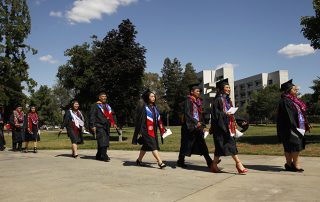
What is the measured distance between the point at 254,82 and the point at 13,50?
292 feet

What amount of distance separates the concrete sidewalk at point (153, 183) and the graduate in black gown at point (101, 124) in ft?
3.57

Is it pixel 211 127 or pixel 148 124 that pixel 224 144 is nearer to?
pixel 211 127

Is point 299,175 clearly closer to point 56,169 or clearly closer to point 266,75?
point 56,169

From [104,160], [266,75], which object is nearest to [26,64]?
[104,160]

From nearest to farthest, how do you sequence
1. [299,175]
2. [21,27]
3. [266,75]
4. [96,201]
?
[96,201]
[299,175]
[21,27]
[266,75]

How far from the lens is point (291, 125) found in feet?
27.8

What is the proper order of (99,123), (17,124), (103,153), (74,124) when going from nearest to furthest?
(103,153)
(99,123)
(74,124)
(17,124)

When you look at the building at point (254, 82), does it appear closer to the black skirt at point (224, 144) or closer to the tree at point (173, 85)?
the tree at point (173, 85)

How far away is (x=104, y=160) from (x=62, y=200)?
207 inches

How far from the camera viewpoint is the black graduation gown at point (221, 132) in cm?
839

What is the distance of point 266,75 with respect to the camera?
4683 inches

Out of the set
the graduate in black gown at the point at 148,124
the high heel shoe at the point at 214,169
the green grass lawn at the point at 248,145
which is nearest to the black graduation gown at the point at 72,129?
the green grass lawn at the point at 248,145

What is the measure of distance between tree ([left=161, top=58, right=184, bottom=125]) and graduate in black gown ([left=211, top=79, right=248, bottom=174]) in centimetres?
8651

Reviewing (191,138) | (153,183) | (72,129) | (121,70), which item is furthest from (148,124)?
(121,70)
